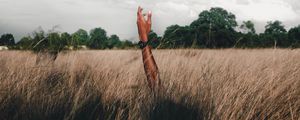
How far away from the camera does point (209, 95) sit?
2275 millimetres

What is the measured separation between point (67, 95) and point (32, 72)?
638mm

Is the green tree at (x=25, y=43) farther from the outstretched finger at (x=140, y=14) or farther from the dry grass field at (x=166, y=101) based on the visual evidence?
the outstretched finger at (x=140, y=14)

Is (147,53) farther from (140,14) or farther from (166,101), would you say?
(166,101)

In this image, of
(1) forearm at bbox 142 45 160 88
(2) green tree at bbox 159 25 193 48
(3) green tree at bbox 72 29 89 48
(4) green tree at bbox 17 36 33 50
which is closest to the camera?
(1) forearm at bbox 142 45 160 88

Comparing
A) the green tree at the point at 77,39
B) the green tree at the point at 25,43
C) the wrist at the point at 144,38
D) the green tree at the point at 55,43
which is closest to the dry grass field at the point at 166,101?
the wrist at the point at 144,38

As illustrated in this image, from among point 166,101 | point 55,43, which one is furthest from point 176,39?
Answer: point 166,101

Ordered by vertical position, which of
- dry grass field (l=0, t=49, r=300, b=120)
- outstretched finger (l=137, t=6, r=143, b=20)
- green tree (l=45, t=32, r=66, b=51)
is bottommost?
dry grass field (l=0, t=49, r=300, b=120)

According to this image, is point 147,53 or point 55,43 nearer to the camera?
point 147,53

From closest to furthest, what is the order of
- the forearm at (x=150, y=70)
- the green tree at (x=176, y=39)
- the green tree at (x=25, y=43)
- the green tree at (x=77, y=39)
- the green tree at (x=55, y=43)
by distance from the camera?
the forearm at (x=150, y=70)
the green tree at (x=176, y=39)
the green tree at (x=77, y=39)
the green tree at (x=55, y=43)
the green tree at (x=25, y=43)

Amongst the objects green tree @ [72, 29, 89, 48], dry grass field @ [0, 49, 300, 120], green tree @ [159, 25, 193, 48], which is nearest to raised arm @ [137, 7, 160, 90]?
dry grass field @ [0, 49, 300, 120]

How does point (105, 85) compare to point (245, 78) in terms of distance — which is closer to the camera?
point (245, 78)

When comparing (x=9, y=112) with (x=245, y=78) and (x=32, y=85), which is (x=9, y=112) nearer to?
(x=32, y=85)

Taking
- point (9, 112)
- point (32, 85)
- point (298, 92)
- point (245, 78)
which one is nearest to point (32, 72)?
point (32, 85)

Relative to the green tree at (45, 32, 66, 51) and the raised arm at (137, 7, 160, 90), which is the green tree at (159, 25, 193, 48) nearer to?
the raised arm at (137, 7, 160, 90)
